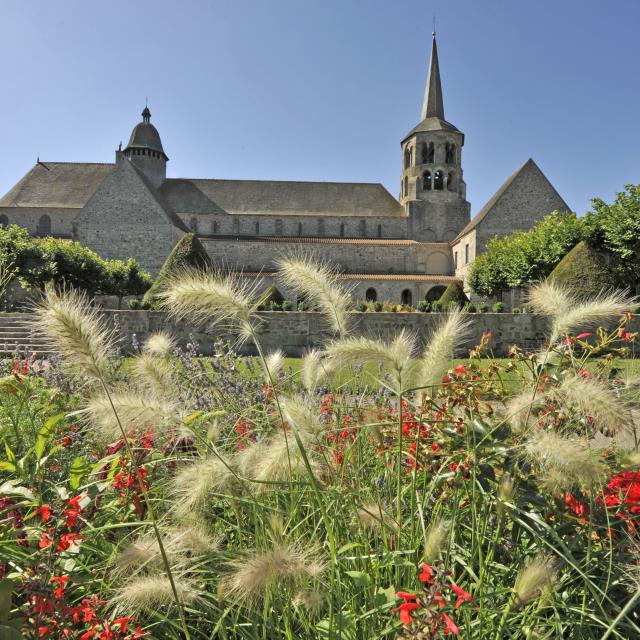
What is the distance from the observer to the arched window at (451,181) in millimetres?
42688

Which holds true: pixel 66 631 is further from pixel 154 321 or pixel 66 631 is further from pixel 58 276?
pixel 58 276

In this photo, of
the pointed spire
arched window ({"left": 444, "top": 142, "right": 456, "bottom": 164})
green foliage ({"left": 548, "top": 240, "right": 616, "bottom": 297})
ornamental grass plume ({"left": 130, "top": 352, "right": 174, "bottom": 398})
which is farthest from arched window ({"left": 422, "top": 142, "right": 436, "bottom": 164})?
ornamental grass plume ({"left": 130, "top": 352, "right": 174, "bottom": 398})

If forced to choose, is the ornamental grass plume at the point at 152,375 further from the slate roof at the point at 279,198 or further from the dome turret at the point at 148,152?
the dome turret at the point at 148,152

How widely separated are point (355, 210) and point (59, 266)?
25358mm

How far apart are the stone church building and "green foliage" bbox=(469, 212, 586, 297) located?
14.0 ft

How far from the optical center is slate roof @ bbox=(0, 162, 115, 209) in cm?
4141

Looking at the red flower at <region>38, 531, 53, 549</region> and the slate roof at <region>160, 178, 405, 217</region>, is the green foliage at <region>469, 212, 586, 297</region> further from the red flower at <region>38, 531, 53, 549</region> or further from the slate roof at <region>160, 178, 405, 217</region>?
the red flower at <region>38, 531, 53, 549</region>

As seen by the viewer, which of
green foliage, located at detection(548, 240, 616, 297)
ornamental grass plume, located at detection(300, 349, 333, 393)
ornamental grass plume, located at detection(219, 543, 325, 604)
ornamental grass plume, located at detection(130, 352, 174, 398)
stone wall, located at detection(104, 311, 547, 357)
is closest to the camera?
ornamental grass plume, located at detection(219, 543, 325, 604)

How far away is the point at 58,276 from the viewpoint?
23938 millimetres

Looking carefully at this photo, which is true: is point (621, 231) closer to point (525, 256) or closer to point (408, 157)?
point (525, 256)

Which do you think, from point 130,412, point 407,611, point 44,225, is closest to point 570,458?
point 407,611

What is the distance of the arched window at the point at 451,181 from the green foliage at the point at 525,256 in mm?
11437

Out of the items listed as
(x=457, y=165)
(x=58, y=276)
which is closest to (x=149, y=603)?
(x=58, y=276)

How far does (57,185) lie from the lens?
4266 cm
